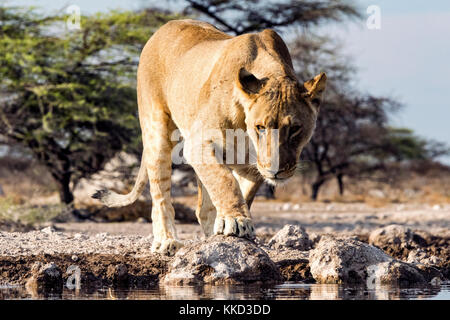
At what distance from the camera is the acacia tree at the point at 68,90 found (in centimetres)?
1644

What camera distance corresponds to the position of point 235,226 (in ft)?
19.3

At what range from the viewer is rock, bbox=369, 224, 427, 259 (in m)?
8.43

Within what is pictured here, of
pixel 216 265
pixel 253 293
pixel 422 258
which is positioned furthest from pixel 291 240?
pixel 253 293

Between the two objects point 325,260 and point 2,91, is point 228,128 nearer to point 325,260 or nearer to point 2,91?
point 325,260

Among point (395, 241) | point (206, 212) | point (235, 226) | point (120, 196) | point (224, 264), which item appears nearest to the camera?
point (235, 226)

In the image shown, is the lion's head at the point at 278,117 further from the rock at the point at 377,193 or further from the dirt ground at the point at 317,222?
the rock at the point at 377,193

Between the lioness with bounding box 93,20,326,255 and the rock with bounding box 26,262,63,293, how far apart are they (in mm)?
1106

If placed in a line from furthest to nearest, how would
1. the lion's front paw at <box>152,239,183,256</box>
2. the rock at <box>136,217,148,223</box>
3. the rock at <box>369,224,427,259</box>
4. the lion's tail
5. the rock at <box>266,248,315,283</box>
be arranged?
1. the rock at <box>136,217,148,223</box>
2. the rock at <box>369,224,427,259</box>
3. the lion's tail
4. the lion's front paw at <box>152,239,183,256</box>
5. the rock at <box>266,248,315,283</box>

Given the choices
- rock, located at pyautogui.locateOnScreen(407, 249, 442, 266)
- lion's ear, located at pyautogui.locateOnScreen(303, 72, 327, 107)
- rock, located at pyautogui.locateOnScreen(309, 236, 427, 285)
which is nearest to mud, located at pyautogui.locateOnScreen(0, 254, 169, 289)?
rock, located at pyautogui.locateOnScreen(309, 236, 427, 285)

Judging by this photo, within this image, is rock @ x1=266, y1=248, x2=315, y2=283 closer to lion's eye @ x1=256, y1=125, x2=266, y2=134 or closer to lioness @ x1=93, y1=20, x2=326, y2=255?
→ lioness @ x1=93, y1=20, x2=326, y2=255

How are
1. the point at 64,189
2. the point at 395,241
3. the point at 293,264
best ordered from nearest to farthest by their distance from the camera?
the point at 293,264 < the point at 395,241 < the point at 64,189

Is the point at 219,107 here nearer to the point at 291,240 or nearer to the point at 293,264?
the point at 293,264

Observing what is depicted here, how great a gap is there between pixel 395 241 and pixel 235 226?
335cm

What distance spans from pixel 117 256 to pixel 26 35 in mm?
11010
